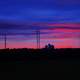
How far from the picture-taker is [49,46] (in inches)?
2532
